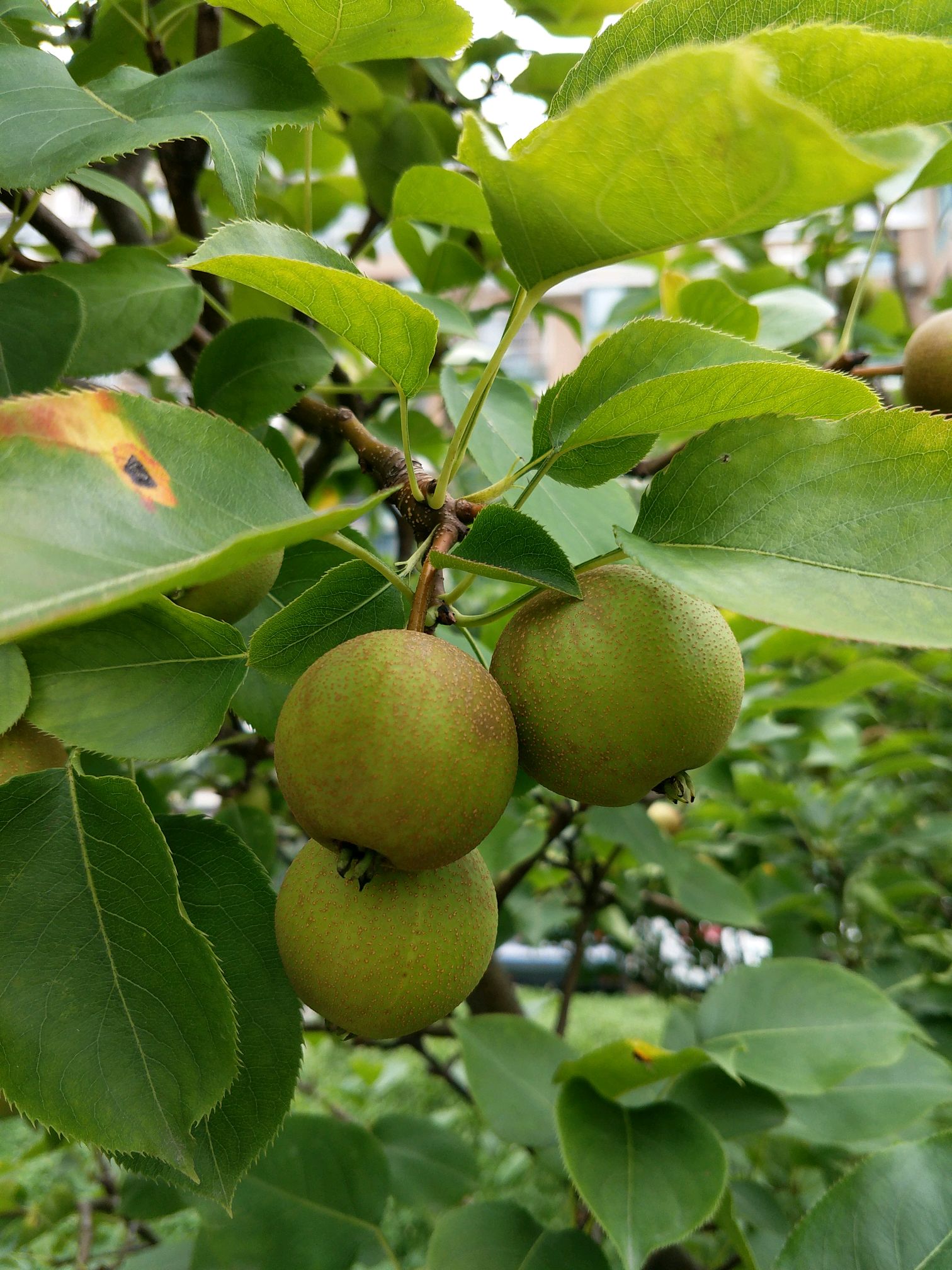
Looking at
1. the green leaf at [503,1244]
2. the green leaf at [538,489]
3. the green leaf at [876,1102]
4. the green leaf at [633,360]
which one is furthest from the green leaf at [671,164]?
the green leaf at [876,1102]

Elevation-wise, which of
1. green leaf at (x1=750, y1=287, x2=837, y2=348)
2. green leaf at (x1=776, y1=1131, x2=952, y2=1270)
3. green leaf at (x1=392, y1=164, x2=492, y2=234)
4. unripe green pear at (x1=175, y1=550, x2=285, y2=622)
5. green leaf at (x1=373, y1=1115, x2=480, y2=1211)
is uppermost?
green leaf at (x1=392, y1=164, x2=492, y2=234)

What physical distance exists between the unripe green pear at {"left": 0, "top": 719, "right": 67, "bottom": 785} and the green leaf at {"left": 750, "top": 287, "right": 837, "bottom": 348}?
0.96m

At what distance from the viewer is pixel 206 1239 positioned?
3.40 ft

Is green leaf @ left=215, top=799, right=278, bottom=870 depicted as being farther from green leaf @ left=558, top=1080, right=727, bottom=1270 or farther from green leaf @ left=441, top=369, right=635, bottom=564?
green leaf @ left=441, top=369, right=635, bottom=564

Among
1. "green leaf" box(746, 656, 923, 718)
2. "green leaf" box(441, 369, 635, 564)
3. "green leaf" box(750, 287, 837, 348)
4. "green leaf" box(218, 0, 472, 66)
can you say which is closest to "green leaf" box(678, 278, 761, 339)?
"green leaf" box(750, 287, 837, 348)

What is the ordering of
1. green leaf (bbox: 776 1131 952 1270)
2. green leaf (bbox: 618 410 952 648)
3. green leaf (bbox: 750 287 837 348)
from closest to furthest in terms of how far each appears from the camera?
green leaf (bbox: 618 410 952 648)
green leaf (bbox: 776 1131 952 1270)
green leaf (bbox: 750 287 837 348)

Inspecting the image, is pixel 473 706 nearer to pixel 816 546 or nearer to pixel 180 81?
pixel 816 546

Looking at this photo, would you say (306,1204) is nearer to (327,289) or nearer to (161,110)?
(327,289)

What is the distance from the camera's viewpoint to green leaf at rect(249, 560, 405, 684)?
0.62m

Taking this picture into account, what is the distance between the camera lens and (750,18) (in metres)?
0.55

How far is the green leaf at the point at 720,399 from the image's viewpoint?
0.52m

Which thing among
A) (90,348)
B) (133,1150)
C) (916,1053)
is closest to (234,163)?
(90,348)

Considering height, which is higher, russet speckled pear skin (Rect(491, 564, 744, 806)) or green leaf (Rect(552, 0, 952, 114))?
green leaf (Rect(552, 0, 952, 114))

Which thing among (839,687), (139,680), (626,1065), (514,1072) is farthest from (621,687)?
(839,687)
